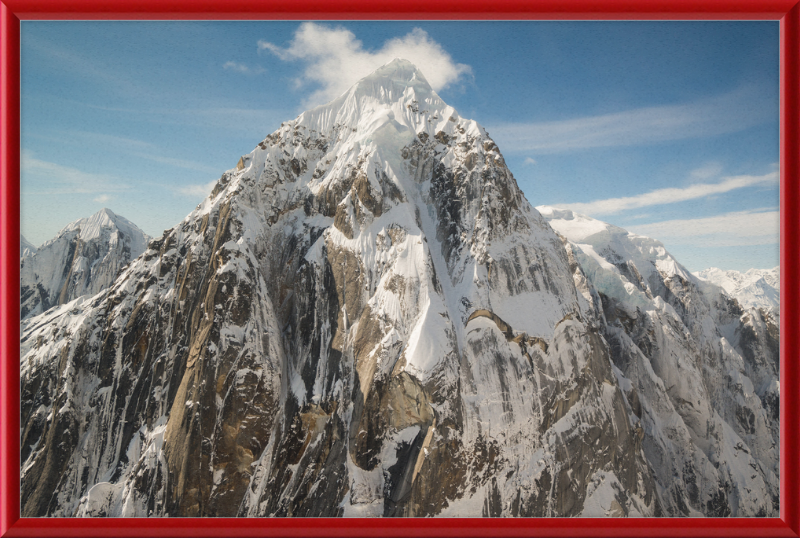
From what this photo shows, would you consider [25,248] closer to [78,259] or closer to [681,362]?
[78,259]

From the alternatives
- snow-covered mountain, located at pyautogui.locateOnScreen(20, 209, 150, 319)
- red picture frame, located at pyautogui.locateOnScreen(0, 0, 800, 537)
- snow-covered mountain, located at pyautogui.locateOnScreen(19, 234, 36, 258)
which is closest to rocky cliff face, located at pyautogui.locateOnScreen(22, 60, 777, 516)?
snow-covered mountain, located at pyautogui.locateOnScreen(20, 209, 150, 319)

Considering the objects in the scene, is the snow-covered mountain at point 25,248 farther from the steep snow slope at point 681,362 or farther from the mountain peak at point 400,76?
the steep snow slope at point 681,362

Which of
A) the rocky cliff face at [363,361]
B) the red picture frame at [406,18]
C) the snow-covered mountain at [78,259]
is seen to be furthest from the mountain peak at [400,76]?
the snow-covered mountain at [78,259]

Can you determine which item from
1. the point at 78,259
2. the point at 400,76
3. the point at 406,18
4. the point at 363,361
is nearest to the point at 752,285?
the point at 406,18

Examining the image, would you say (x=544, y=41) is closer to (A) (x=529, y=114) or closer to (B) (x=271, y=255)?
(A) (x=529, y=114)

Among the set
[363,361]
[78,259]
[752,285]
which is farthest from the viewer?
[78,259]

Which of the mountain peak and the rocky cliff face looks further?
the mountain peak

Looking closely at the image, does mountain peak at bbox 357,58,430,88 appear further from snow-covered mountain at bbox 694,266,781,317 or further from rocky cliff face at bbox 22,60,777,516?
snow-covered mountain at bbox 694,266,781,317
